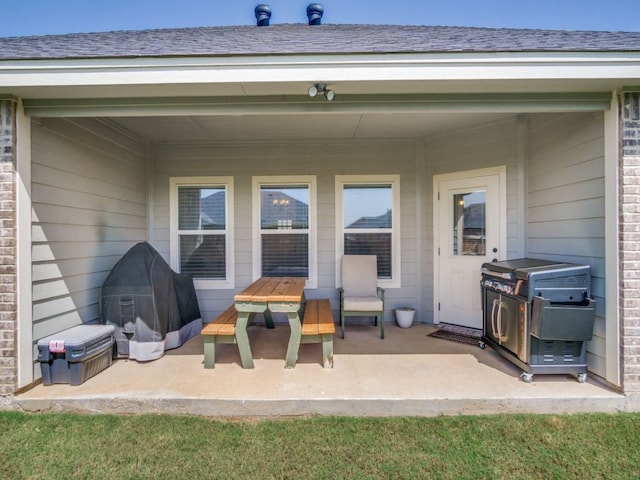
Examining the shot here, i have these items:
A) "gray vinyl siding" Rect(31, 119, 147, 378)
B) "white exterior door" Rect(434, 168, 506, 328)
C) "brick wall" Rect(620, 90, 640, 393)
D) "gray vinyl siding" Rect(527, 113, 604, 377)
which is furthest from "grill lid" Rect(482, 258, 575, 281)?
"gray vinyl siding" Rect(31, 119, 147, 378)

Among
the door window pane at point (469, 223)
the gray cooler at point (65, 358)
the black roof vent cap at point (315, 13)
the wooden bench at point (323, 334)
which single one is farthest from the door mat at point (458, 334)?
the black roof vent cap at point (315, 13)

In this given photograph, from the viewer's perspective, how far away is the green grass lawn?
1.85 metres

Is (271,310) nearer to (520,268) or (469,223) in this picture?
(520,268)

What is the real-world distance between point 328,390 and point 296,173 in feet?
9.74

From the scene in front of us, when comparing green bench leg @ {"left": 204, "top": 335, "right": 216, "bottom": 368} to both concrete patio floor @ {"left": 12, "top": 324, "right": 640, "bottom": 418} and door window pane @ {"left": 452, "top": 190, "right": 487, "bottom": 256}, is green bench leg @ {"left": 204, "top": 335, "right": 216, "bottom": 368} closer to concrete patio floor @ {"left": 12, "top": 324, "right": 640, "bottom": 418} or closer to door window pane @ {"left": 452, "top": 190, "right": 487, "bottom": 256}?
concrete patio floor @ {"left": 12, "top": 324, "right": 640, "bottom": 418}

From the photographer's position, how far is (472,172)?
4.08 meters

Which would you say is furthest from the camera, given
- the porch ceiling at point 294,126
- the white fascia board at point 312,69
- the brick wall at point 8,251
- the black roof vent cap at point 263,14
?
the black roof vent cap at point 263,14

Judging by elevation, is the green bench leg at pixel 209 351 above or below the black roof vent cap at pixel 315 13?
below

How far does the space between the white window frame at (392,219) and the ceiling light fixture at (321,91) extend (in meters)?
2.03

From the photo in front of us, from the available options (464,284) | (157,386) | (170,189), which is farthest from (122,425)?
(464,284)

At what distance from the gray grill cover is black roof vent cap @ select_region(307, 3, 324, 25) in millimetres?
4525

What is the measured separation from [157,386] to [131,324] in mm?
894

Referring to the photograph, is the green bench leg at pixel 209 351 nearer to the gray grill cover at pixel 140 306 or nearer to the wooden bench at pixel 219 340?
the wooden bench at pixel 219 340

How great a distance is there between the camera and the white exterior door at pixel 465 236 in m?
3.90
